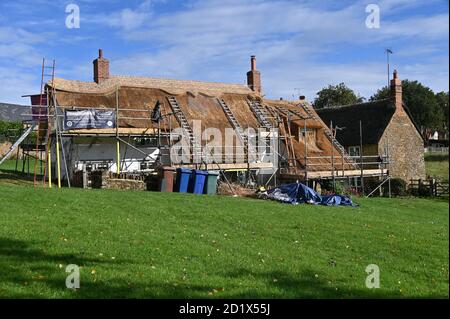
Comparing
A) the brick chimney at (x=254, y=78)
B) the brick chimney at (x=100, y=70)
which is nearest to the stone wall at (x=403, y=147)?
the brick chimney at (x=254, y=78)

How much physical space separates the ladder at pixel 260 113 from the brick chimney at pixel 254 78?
10.5 ft

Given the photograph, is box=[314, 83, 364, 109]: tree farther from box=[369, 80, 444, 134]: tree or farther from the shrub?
the shrub

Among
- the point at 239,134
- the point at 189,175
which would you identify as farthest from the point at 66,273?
the point at 239,134

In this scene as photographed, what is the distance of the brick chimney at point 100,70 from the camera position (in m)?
32.2

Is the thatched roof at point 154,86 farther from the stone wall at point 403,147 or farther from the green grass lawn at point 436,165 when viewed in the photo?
the green grass lawn at point 436,165

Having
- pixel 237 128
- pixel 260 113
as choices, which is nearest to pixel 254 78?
pixel 260 113

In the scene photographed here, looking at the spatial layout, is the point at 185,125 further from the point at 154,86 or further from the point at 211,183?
the point at 211,183

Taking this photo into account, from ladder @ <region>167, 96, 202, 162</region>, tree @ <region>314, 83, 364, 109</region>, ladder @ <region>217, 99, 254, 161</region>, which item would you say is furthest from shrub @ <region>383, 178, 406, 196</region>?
tree @ <region>314, 83, 364, 109</region>

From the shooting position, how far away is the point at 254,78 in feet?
125

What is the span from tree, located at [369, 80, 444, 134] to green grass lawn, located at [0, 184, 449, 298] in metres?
62.0

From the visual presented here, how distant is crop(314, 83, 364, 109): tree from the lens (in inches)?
2943
